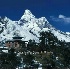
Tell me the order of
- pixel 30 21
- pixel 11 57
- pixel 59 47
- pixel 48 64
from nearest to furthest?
1. pixel 48 64
2. pixel 11 57
3. pixel 59 47
4. pixel 30 21

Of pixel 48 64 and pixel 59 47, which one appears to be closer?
pixel 48 64

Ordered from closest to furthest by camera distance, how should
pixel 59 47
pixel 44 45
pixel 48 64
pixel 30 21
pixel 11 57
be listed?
pixel 48 64 < pixel 11 57 < pixel 59 47 < pixel 44 45 < pixel 30 21

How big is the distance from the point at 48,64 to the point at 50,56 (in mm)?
812

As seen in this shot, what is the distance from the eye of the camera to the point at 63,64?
7.30 m

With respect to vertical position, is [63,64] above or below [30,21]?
below

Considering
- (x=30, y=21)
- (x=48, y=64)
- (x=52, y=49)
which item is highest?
(x=30, y=21)

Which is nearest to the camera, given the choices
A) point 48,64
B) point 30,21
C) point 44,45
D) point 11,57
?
point 48,64

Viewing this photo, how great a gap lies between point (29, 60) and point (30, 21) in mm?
93801

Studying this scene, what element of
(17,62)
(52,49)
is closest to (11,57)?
(17,62)

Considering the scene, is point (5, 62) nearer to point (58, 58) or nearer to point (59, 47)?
point (58, 58)

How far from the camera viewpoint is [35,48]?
9.52 m

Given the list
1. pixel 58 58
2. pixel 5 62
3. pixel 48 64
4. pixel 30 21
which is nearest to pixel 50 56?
pixel 58 58

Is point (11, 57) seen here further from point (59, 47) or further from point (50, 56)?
point (59, 47)

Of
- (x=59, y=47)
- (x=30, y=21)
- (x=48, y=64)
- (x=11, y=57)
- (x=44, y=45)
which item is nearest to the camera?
(x=48, y=64)
